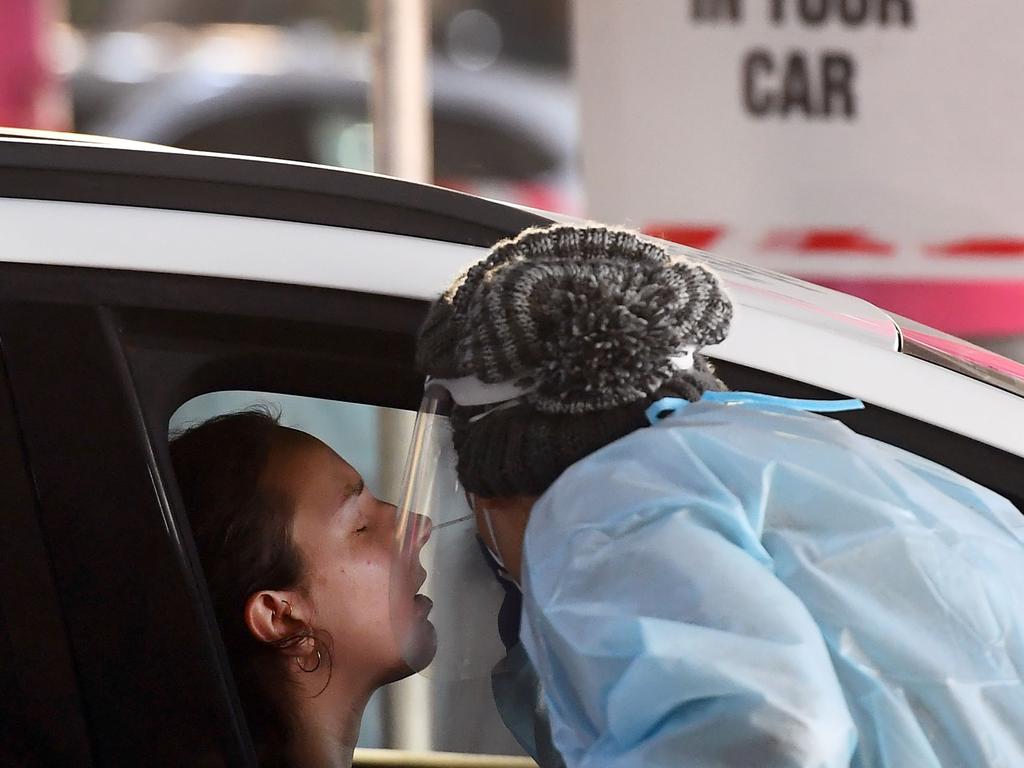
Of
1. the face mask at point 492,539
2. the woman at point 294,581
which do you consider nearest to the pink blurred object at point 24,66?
the woman at point 294,581

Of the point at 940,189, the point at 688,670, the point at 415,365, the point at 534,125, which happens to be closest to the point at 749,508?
the point at 688,670

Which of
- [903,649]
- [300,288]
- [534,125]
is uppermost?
[300,288]

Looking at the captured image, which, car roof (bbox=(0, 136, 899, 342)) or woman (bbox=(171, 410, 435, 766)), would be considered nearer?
car roof (bbox=(0, 136, 899, 342))

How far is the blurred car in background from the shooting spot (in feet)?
35.2

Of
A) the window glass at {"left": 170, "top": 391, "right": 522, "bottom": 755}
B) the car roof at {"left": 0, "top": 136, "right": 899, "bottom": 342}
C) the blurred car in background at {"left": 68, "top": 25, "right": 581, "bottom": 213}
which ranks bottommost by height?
the blurred car in background at {"left": 68, "top": 25, "right": 581, "bottom": 213}

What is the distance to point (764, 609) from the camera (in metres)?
1.22

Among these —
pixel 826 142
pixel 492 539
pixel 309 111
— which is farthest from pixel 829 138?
pixel 309 111

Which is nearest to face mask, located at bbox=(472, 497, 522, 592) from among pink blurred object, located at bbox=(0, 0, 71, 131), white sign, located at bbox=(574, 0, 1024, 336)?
white sign, located at bbox=(574, 0, 1024, 336)

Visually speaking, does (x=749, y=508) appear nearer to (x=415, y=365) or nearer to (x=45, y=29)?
(x=415, y=365)

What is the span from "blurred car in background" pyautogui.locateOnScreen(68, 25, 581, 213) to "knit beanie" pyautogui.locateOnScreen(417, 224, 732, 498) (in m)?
9.13

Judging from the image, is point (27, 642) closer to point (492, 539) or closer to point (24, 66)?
point (492, 539)

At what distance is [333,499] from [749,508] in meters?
0.66

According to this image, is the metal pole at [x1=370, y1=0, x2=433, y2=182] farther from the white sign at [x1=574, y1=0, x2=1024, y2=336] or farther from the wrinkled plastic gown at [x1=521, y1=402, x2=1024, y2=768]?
the wrinkled plastic gown at [x1=521, y1=402, x2=1024, y2=768]

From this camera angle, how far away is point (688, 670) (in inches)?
47.4
